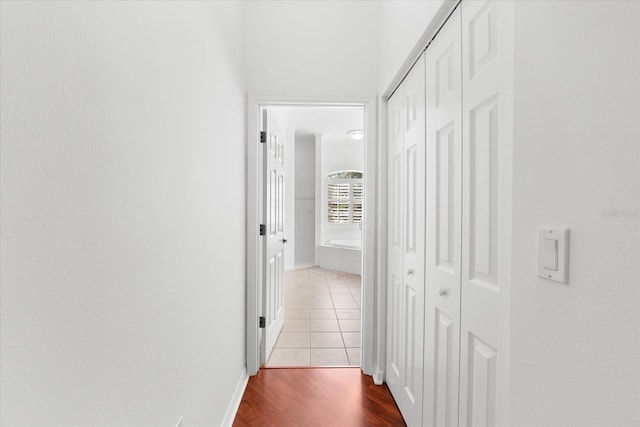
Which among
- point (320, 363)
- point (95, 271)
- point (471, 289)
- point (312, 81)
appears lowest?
point (320, 363)

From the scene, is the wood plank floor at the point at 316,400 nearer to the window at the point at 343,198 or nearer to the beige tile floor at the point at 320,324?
the beige tile floor at the point at 320,324

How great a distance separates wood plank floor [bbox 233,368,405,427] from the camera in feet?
5.83

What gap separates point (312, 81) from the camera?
7.28 feet

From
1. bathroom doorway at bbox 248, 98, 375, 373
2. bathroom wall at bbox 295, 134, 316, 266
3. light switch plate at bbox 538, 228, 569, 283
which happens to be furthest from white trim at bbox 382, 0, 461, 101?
bathroom wall at bbox 295, 134, 316, 266

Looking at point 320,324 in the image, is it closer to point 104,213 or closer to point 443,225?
point 443,225

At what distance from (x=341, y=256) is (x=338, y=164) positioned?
1922mm

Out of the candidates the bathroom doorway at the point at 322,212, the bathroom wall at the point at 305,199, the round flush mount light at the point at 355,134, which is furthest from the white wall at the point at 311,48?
the bathroom wall at the point at 305,199

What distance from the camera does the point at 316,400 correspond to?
1955 mm

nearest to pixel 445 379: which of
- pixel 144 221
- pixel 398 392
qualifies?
pixel 398 392

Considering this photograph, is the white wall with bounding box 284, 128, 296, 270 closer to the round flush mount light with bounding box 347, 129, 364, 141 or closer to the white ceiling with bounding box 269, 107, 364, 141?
the white ceiling with bounding box 269, 107, 364, 141

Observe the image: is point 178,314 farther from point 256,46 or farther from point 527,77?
point 256,46

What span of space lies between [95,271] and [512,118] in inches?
41.0

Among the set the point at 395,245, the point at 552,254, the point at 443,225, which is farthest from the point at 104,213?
the point at 395,245

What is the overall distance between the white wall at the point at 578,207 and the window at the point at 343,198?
5.61 metres
